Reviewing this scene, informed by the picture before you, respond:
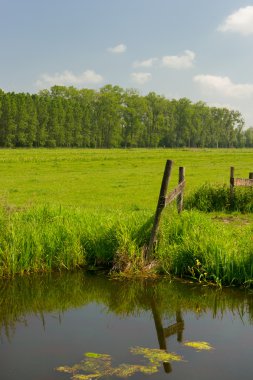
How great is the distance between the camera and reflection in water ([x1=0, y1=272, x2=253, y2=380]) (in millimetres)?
8500

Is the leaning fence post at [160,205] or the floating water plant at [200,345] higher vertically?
the leaning fence post at [160,205]

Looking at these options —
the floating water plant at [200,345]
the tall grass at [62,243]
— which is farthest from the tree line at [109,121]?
the floating water plant at [200,345]

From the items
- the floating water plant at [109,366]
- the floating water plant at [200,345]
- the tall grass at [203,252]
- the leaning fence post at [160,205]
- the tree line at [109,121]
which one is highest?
the tree line at [109,121]

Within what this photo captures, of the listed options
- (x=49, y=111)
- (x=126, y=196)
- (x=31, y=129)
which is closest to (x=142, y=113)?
(x=49, y=111)

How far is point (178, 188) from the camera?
12898 millimetres

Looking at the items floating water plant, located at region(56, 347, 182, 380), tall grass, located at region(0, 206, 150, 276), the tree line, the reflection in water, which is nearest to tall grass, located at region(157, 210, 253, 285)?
the reflection in water

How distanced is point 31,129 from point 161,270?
108 meters

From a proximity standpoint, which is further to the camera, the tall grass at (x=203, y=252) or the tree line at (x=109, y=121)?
the tree line at (x=109, y=121)

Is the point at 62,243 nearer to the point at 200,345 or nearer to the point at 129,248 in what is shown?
the point at 129,248

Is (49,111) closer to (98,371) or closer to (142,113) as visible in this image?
(142,113)

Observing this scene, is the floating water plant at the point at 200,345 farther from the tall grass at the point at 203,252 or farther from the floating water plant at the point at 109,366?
the tall grass at the point at 203,252

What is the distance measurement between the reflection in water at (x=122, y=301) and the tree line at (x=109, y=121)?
10245 centimetres

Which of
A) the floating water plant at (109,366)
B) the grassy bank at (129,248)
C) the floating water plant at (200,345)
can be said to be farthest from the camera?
the grassy bank at (129,248)

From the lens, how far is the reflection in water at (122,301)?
850 cm
